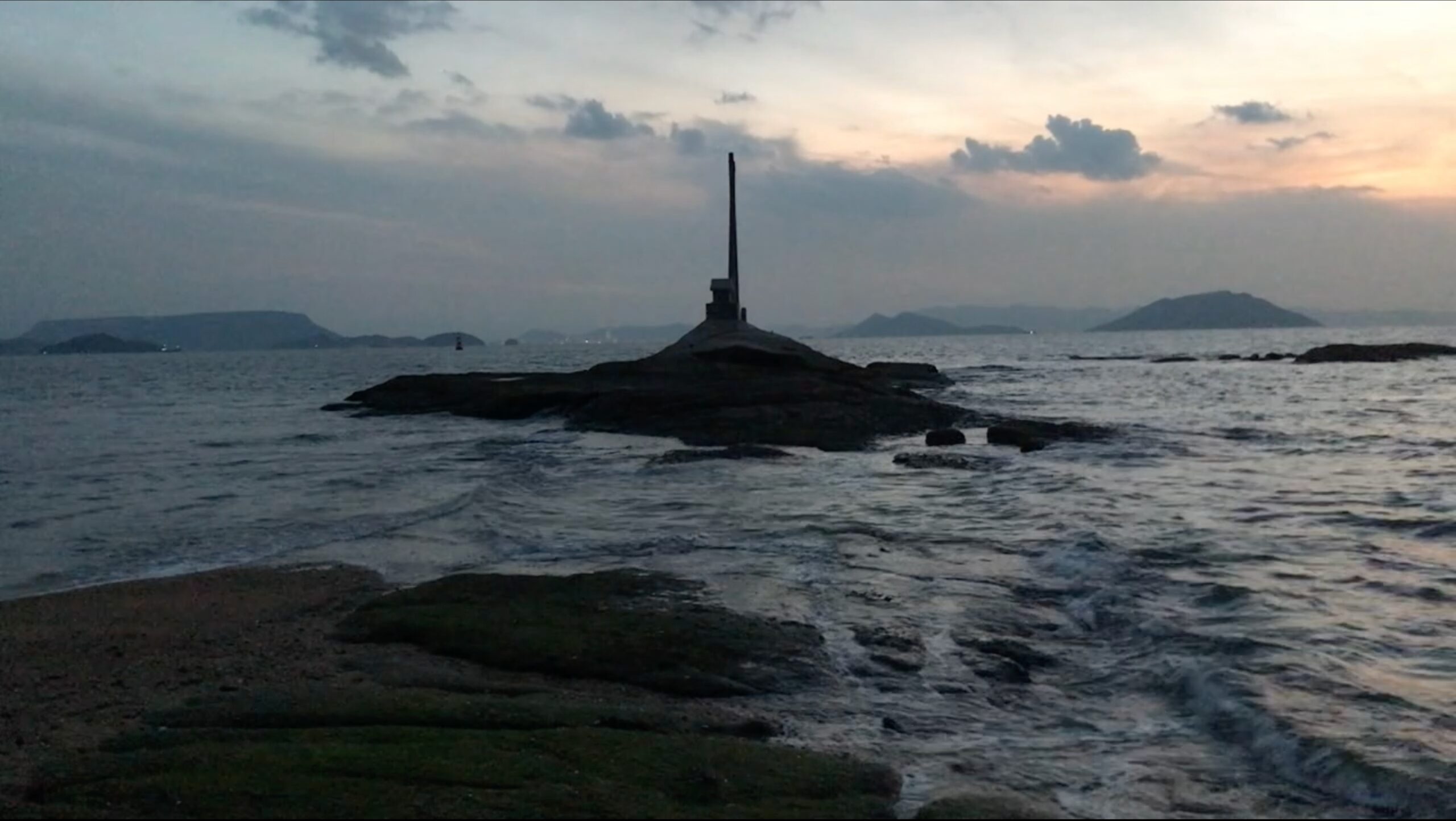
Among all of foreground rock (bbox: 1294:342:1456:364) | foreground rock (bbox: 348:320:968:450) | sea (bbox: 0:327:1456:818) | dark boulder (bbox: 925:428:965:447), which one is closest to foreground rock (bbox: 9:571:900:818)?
sea (bbox: 0:327:1456:818)

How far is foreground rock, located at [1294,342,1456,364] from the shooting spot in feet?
291

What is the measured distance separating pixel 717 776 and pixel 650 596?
607 cm

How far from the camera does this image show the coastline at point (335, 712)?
6.85 m

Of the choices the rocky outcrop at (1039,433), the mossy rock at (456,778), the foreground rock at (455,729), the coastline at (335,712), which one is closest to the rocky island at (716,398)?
the rocky outcrop at (1039,433)

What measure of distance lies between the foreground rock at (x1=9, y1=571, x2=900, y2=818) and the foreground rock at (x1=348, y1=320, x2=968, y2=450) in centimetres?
2066

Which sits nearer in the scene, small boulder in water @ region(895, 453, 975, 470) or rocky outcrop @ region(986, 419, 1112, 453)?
small boulder in water @ region(895, 453, 975, 470)

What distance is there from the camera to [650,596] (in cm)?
1333

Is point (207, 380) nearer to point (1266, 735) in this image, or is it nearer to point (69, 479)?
point (69, 479)

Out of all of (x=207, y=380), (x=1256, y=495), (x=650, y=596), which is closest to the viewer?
(x=650, y=596)

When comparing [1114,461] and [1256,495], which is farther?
[1114,461]

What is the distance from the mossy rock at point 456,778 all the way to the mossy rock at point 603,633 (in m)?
2.22

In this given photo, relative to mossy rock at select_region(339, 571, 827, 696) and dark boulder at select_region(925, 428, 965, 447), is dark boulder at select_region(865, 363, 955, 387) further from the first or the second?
mossy rock at select_region(339, 571, 827, 696)

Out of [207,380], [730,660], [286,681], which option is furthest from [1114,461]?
[207,380]

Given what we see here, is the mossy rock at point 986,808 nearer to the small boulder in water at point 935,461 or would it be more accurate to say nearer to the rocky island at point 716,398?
the small boulder in water at point 935,461
